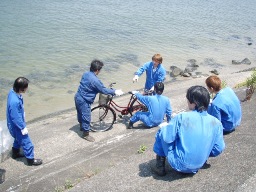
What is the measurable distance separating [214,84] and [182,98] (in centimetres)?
625

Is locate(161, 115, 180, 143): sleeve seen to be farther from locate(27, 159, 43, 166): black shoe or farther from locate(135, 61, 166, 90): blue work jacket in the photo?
locate(135, 61, 166, 90): blue work jacket

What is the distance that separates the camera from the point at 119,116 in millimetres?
10062

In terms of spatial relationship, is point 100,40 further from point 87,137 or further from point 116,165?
point 116,165

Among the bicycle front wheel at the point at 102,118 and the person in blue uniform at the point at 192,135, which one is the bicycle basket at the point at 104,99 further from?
the person in blue uniform at the point at 192,135

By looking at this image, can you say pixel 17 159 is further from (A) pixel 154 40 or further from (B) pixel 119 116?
(A) pixel 154 40

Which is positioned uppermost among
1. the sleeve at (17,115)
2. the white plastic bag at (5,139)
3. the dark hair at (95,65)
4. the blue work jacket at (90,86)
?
the dark hair at (95,65)

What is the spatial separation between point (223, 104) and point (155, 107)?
2.20 meters

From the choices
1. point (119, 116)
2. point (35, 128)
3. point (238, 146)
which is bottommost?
point (35, 128)

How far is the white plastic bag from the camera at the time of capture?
708cm

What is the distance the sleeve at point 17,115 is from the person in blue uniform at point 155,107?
3085mm

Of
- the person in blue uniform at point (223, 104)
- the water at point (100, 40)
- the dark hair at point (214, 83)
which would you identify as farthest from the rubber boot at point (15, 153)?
the water at point (100, 40)

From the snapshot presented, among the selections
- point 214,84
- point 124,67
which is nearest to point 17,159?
point 214,84

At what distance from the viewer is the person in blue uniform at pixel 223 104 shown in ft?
20.9

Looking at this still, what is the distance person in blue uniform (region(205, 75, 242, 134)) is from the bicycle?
2979mm
